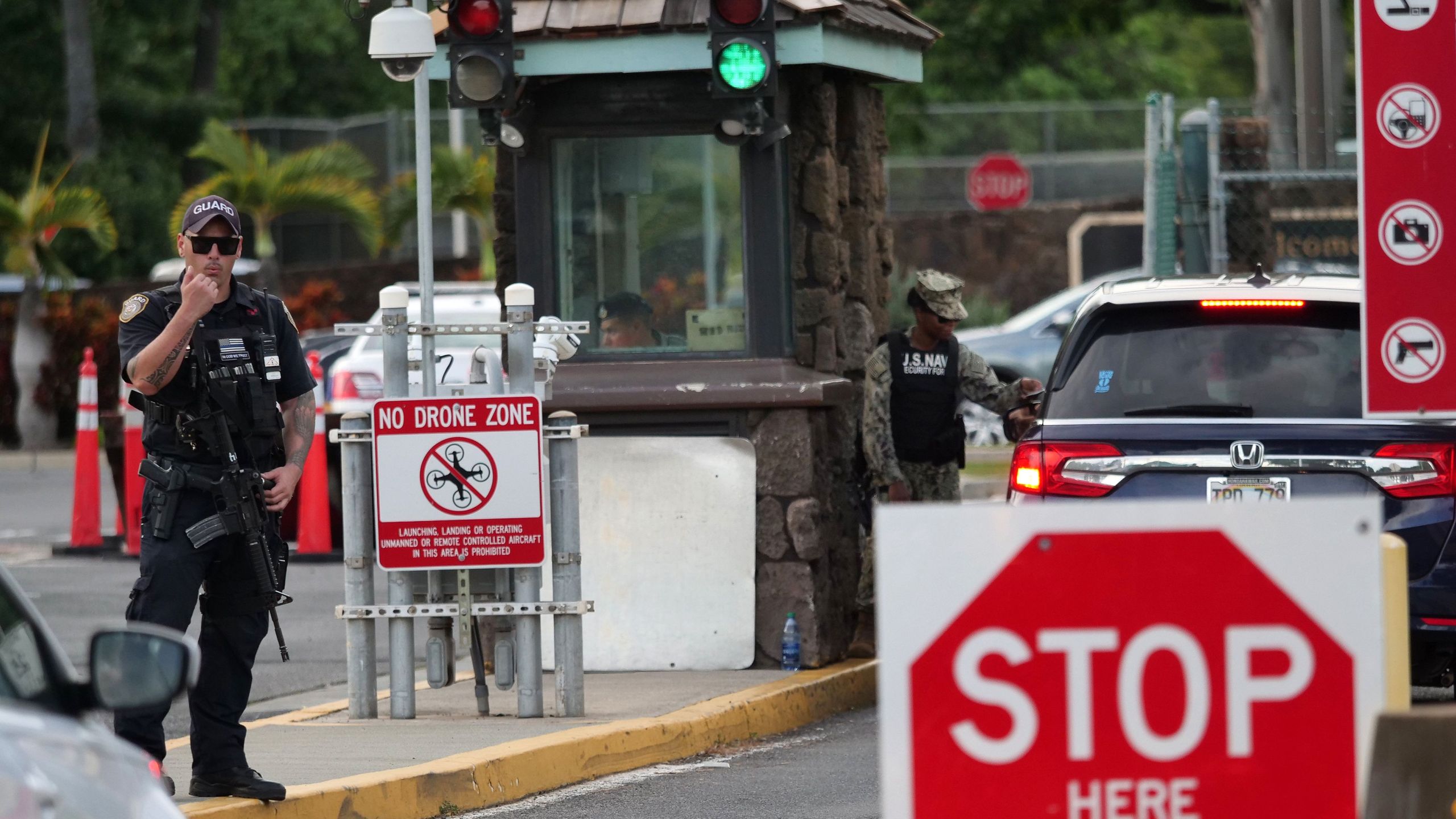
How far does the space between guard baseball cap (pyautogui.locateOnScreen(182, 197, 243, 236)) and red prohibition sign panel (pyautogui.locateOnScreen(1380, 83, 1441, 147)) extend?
10.5 feet

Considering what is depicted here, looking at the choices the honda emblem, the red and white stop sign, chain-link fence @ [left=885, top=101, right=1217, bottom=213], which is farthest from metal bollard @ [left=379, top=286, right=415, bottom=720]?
the red and white stop sign

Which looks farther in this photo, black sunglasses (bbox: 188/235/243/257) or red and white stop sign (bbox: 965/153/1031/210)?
red and white stop sign (bbox: 965/153/1031/210)

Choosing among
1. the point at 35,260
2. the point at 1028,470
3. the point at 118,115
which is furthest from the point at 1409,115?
the point at 118,115

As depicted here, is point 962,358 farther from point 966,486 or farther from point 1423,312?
point 966,486

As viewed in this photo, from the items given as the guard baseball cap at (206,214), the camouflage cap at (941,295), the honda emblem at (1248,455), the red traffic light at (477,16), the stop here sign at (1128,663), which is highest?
the red traffic light at (477,16)

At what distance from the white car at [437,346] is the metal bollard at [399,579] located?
2826 millimetres

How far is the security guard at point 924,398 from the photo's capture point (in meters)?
9.66

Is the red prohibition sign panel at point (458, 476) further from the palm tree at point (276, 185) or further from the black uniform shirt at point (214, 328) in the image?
the palm tree at point (276, 185)

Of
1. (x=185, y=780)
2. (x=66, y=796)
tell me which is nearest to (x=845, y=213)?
(x=185, y=780)

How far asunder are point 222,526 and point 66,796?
3355 millimetres

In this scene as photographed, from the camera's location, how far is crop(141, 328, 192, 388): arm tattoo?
611 centimetres

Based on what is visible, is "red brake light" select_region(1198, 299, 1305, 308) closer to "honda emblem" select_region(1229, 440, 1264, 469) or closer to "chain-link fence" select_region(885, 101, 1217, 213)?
"honda emblem" select_region(1229, 440, 1264, 469)

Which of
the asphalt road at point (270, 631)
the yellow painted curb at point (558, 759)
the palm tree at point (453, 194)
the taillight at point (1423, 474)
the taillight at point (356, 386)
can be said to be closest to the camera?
the yellow painted curb at point (558, 759)

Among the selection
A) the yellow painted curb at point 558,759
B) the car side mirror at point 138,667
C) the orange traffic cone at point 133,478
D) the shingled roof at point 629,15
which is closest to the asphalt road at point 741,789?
the yellow painted curb at point 558,759
